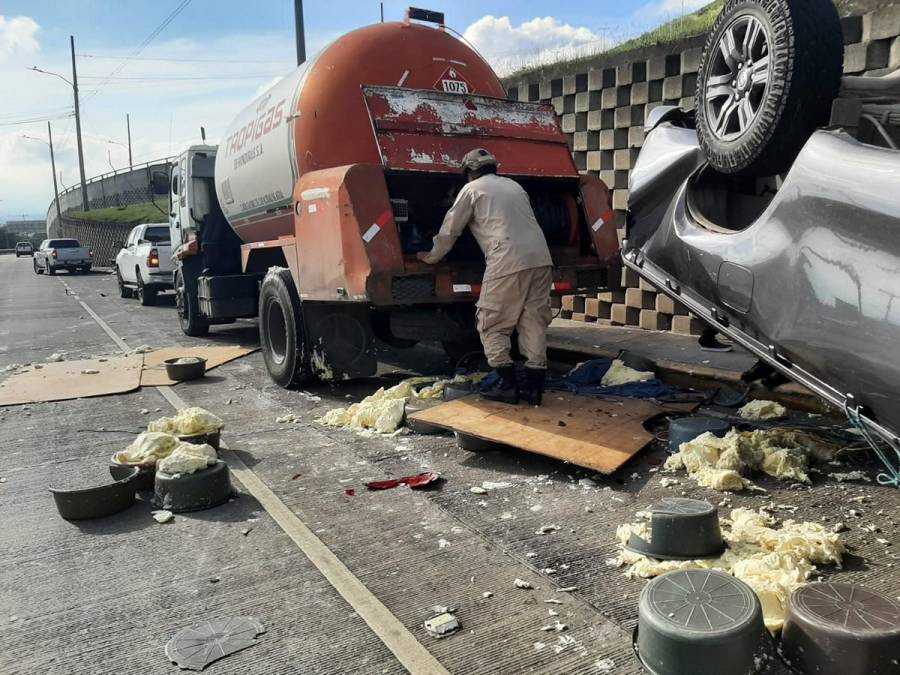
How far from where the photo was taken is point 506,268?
489 centimetres

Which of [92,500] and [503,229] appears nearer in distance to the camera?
[92,500]

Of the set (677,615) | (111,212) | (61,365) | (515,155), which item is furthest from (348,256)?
(111,212)

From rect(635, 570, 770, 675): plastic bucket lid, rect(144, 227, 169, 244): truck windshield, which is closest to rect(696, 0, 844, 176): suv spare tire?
rect(635, 570, 770, 675): plastic bucket lid

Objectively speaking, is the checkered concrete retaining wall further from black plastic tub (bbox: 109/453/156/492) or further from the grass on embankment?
the grass on embankment

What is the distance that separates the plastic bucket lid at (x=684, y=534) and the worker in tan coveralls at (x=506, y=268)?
211cm

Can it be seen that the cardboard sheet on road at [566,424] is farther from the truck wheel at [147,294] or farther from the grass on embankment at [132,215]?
the grass on embankment at [132,215]

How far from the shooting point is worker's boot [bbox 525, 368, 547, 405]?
16.5ft

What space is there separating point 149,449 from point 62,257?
30785 mm

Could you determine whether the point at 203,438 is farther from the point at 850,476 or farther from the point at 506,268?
the point at 850,476

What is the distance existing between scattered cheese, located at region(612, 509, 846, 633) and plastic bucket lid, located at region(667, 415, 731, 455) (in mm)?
906

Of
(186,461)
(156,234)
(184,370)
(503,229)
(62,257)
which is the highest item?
(156,234)

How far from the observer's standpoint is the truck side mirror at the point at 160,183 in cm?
1052

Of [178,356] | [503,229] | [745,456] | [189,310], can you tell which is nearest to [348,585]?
[745,456]

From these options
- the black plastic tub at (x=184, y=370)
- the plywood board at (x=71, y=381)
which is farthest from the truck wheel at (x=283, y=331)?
the plywood board at (x=71, y=381)
